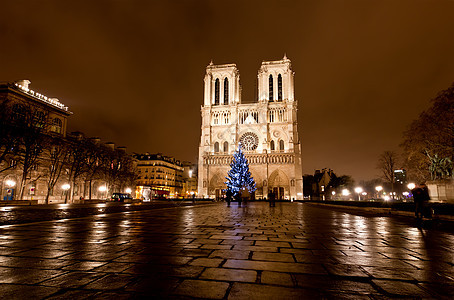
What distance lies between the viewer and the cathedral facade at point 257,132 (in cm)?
6234

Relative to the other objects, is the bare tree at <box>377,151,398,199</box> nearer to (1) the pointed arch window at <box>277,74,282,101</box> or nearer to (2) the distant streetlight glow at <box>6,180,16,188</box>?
(1) the pointed arch window at <box>277,74,282,101</box>

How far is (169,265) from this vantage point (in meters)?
3.15

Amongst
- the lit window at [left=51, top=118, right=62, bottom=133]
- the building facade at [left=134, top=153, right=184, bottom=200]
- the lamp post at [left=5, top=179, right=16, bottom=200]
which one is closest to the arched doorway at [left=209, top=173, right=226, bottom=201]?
the building facade at [left=134, top=153, right=184, bottom=200]

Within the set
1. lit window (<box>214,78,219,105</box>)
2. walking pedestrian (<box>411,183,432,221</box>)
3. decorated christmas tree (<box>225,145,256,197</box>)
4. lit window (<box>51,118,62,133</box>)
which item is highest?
lit window (<box>214,78,219,105</box>)

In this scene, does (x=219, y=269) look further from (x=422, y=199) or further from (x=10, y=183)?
(x=10, y=183)

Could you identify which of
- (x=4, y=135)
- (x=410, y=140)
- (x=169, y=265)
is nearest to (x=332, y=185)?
(x=410, y=140)

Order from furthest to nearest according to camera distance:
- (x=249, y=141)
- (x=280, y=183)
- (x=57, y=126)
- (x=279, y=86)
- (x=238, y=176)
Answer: (x=279, y=86) < (x=249, y=141) < (x=280, y=183) < (x=238, y=176) < (x=57, y=126)

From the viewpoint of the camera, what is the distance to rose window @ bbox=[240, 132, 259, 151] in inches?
2608

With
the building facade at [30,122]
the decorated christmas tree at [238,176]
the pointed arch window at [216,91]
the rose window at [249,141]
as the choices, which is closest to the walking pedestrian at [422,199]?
the building facade at [30,122]

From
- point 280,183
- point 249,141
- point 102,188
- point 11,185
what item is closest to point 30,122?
point 11,185

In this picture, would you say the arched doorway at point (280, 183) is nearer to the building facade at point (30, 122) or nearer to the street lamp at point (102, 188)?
the street lamp at point (102, 188)

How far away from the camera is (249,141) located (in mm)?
66750

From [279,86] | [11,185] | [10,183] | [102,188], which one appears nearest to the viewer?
[10,183]

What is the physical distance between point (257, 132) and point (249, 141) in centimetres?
312
